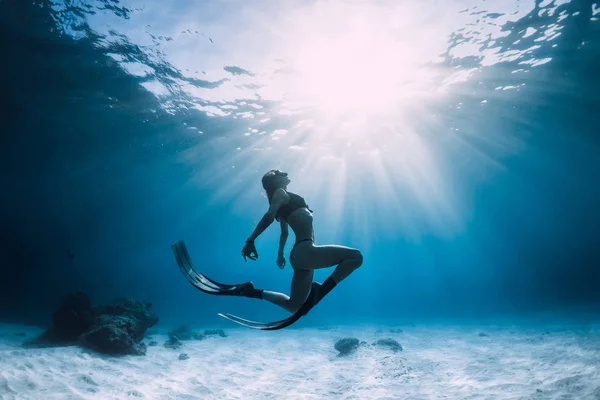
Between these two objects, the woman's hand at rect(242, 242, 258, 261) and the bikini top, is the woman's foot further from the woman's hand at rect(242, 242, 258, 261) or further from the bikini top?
the bikini top

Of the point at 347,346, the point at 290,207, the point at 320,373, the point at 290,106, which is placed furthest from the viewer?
the point at 290,106

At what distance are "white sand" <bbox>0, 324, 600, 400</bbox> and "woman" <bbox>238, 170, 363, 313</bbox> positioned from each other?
17.9 feet

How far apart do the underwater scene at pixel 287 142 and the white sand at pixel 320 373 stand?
88 mm

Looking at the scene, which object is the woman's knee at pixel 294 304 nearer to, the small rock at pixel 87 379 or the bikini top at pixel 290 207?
the bikini top at pixel 290 207

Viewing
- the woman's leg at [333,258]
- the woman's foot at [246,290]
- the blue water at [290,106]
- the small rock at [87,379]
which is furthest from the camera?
the blue water at [290,106]

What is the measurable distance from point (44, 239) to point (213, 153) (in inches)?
2287

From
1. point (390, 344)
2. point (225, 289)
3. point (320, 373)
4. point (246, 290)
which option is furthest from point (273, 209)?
point (390, 344)

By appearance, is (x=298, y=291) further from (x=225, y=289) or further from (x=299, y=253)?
(x=225, y=289)

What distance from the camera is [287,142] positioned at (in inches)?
894

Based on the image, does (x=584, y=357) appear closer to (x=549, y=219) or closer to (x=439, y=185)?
(x=439, y=185)

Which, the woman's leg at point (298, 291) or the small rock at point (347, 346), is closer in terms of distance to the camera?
the woman's leg at point (298, 291)

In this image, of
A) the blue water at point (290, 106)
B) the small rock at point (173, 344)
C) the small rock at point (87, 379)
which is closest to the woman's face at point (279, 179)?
the small rock at point (87, 379)

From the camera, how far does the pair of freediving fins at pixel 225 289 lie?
3.70 meters

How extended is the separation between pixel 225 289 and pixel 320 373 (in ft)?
25.0
